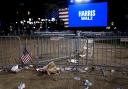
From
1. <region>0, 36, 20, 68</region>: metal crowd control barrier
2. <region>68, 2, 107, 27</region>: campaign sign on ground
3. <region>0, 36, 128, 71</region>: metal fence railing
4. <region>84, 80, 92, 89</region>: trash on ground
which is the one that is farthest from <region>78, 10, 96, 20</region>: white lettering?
<region>84, 80, 92, 89</region>: trash on ground

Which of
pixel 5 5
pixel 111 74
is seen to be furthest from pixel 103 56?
pixel 5 5

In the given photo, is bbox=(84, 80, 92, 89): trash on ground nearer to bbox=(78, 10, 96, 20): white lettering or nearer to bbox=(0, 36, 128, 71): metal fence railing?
bbox=(0, 36, 128, 71): metal fence railing

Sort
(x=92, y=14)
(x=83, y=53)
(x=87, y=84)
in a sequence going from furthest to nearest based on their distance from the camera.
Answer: (x=92, y=14)
(x=83, y=53)
(x=87, y=84)

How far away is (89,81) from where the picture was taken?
10.8 meters

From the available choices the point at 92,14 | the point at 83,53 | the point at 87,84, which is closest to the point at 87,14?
the point at 92,14

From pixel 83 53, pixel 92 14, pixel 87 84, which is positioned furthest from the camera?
pixel 92 14

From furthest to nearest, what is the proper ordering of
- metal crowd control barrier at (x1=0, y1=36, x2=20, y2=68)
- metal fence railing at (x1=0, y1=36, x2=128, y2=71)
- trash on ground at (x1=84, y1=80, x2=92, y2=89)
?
metal crowd control barrier at (x1=0, y1=36, x2=20, y2=68) < metal fence railing at (x1=0, y1=36, x2=128, y2=71) < trash on ground at (x1=84, y1=80, x2=92, y2=89)

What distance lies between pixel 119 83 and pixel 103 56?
595 cm

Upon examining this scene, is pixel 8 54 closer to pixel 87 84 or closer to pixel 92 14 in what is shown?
pixel 92 14

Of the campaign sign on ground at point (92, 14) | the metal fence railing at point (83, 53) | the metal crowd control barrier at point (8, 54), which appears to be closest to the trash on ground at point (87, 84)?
the metal fence railing at point (83, 53)

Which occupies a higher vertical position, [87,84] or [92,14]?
[92,14]

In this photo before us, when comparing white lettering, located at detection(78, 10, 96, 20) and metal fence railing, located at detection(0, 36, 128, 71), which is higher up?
white lettering, located at detection(78, 10, 96, 20)

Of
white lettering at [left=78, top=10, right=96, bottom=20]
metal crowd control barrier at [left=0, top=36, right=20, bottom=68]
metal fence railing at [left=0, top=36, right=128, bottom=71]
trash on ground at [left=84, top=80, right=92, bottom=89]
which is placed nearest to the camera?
trash on ground at [left=84, top=80, right=92, bottom=89]

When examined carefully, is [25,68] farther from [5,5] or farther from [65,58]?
[5,5]
